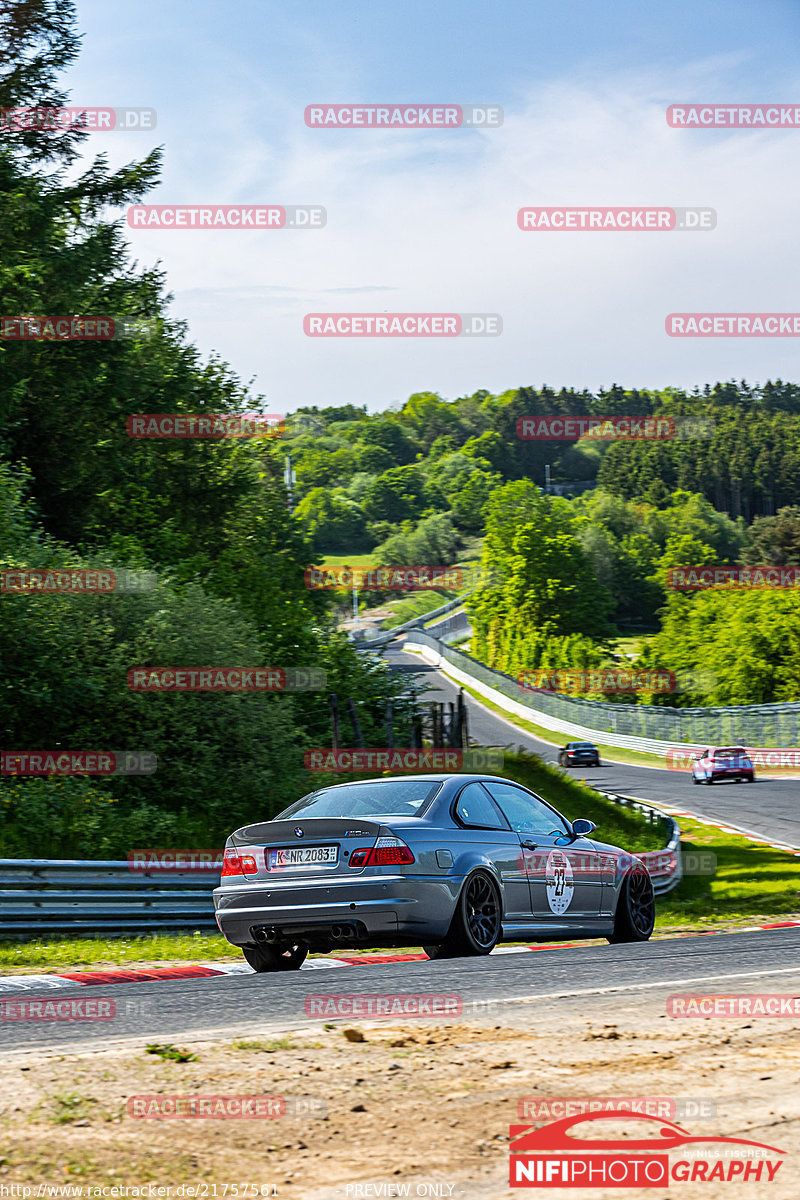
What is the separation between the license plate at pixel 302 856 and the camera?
28.6ft

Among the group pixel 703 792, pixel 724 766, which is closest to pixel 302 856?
pixel 703 792

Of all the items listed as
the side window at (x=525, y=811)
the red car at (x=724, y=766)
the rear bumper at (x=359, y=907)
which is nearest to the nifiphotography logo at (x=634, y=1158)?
the rear bumper at (x=359, y=907)

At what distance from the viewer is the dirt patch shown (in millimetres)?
3732

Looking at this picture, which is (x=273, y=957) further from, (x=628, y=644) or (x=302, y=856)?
(x=628, y=644)

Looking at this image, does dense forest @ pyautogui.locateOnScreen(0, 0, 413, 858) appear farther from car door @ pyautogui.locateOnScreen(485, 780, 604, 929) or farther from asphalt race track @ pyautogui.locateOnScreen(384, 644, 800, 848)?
car door @ pyautogui.locateOnScreen(485, 780, 604, 929)

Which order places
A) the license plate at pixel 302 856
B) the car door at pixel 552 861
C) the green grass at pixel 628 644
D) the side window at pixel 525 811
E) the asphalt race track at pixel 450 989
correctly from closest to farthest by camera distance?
the asphalt race track at pixel 450 989
the license plate at pixel 302 856
the car door at pixel 552 861
the side window at pixel 525 811
the green grass at pixel 628 644

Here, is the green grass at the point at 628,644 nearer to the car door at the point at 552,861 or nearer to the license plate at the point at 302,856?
the car door at the point at 552,861

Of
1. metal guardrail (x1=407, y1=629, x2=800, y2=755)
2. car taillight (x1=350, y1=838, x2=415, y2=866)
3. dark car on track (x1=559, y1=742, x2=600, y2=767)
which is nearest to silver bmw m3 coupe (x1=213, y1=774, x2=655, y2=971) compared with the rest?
car taillight (x1=350, y1=838, x2=415, y2=866)

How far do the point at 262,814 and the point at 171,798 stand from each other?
145 cm

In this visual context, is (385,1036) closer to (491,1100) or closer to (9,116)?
(491,1100)

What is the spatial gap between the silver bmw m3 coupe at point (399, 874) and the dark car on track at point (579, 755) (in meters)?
49.6

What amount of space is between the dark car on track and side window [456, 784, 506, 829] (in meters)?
50.0

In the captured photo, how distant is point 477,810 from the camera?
376 inches

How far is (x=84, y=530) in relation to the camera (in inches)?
1012
